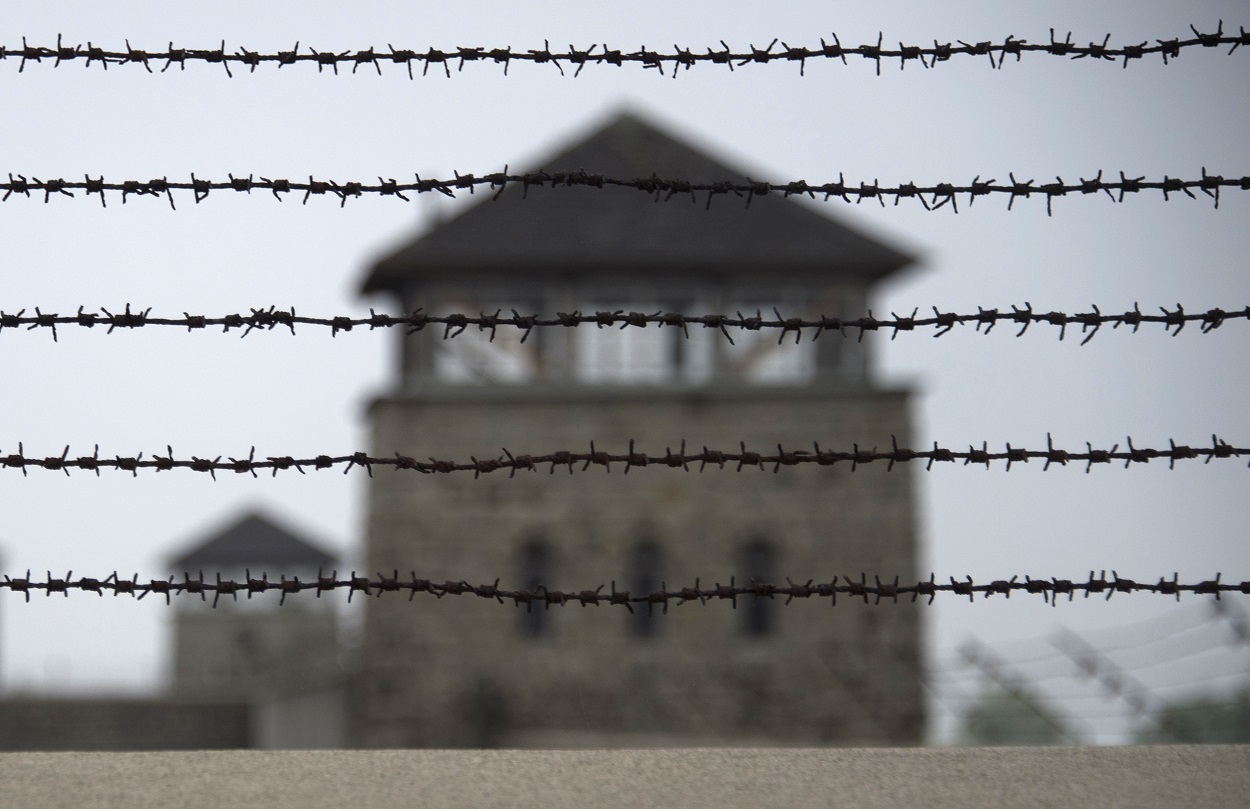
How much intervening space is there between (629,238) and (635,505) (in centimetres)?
449

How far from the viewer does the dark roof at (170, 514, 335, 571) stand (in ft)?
162

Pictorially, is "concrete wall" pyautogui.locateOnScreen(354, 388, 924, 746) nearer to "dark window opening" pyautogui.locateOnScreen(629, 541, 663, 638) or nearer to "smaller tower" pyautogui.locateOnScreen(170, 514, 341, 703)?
"dark window opening" pyautogui.locateOnScreen(629, 541, 663, 638)

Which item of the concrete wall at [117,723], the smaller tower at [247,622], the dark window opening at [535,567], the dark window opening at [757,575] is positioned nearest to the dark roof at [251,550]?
the smaller tower at [247,622]

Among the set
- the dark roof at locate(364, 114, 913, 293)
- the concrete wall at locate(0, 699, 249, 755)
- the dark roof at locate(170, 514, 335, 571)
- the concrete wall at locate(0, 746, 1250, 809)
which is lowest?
the concrete wall at locate(0, 699, 249, 755)

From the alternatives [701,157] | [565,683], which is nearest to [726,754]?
[565,683]

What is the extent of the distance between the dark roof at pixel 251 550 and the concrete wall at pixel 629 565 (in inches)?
914

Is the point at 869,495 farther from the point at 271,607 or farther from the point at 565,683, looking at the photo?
the point at 271,607

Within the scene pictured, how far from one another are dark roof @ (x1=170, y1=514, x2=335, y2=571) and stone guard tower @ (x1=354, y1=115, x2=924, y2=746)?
23147mm

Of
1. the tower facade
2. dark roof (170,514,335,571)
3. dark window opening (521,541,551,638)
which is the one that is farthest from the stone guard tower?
dark roof (170,514,335,571)

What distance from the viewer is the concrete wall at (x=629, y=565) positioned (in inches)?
990

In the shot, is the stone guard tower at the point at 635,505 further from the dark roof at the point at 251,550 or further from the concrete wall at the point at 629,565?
the dark roof at the point at 251,550

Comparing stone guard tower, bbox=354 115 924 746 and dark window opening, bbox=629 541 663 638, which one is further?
dark window opening, bbox=629 541 663 638

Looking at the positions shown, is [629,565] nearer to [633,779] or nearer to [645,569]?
[645,569]

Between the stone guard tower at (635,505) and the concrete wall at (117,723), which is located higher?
the stone guard tower at (635,505)
